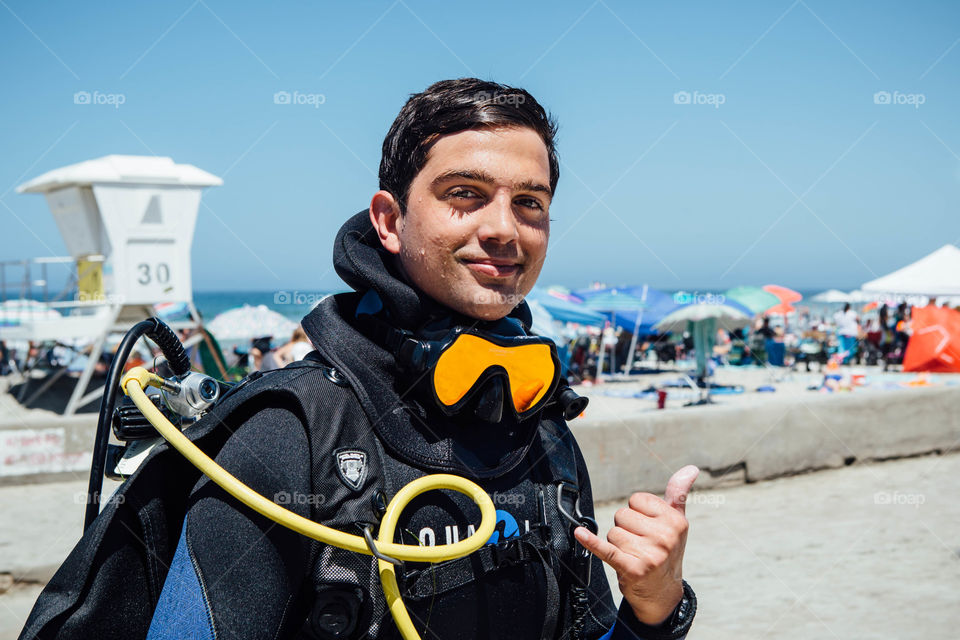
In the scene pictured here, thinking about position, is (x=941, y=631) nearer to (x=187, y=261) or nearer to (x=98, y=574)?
(x=98, y=574)

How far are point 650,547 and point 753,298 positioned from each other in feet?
68.7

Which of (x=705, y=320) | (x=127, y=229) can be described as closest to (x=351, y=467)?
(x=127, y=229)

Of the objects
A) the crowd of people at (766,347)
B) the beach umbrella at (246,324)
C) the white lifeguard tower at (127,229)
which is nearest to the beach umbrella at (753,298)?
the crowd of people at (766,347)

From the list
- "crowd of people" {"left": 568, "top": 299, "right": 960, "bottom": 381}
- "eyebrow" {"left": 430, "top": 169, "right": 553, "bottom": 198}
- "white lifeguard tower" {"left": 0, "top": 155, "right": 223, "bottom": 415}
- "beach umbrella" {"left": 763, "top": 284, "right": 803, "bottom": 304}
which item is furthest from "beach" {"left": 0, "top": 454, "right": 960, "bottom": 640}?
"beach umbrella" {"left": 763, "top": 284, "right": 803, "bottom": 304}

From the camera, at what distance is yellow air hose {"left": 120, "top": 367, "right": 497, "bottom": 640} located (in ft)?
4.02

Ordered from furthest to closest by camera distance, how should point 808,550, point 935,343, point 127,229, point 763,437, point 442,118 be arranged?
point 127,229
point 935,343
point 763,437
point 808,550
point 442,118

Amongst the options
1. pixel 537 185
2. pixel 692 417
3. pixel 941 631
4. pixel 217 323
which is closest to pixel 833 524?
pixel 692 417

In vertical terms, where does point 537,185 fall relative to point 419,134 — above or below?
below

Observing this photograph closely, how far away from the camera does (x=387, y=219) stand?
1.65 m

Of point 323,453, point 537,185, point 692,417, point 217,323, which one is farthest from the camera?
point 217,323

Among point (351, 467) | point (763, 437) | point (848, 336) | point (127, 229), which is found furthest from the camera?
point (848, 336)

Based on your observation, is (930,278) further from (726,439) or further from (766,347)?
(726,439)

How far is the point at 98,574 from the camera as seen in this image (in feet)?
4.25

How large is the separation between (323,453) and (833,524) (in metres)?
6.85
